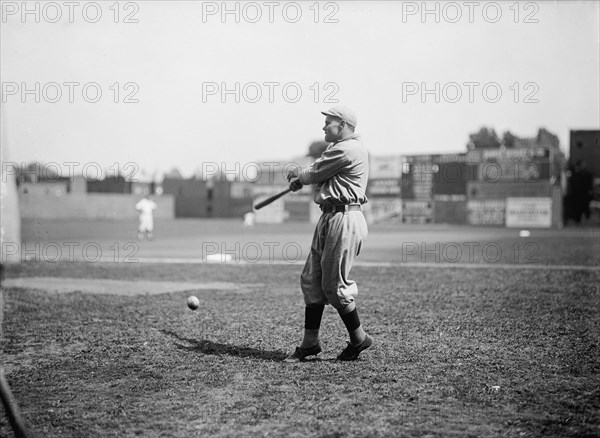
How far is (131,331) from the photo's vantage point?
22.8ft

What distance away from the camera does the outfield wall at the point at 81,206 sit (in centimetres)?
5216

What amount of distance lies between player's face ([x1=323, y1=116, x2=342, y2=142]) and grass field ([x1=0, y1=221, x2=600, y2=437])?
2.00m

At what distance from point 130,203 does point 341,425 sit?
195ft

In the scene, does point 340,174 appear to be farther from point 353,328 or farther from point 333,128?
point 353,328

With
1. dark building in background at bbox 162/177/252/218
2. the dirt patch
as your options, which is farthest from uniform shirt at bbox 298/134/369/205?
dark building in background at bbox 162/177/252/218

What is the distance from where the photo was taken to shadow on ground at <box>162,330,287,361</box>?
18.6 feet

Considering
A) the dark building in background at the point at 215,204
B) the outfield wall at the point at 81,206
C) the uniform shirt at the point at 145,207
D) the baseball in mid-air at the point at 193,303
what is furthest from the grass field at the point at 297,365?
the dark building in background at the point at 215,204

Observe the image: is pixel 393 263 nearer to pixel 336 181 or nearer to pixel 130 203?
pixel 336 181

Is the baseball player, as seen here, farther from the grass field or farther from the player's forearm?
the grass field

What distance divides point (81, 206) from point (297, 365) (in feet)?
178

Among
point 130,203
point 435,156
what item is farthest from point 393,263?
point 130,203

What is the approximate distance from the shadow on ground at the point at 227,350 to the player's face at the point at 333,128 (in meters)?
2.05

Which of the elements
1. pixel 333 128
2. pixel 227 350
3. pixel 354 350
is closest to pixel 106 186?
pixel 227 350

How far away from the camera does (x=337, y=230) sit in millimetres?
5262
